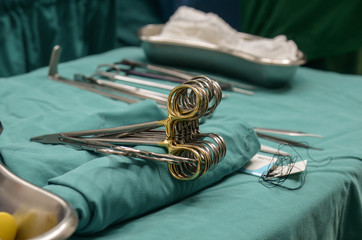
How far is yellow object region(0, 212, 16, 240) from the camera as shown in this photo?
1.50ft

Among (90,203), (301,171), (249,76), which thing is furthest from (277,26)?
(90,203)

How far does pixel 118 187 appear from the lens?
1.78 feet

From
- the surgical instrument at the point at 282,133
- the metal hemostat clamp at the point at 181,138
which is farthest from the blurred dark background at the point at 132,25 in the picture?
the metal hemostat clamp at the point at 181,138

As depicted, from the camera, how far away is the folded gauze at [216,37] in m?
1.33

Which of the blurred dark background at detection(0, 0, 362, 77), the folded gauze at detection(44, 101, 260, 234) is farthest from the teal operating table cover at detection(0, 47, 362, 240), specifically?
the blurred dark background at detection(0, 0, 362, 77)

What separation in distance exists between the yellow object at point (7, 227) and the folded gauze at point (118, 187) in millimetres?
58

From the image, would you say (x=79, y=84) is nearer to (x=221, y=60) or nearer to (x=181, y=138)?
(x=221, y=60)

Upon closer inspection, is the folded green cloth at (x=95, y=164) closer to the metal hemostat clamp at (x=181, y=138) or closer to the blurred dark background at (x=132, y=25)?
the metal hemostat clamp at (x=181, y=138)

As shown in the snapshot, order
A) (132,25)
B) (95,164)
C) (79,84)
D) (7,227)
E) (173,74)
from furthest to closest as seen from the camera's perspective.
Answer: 1. (132,25)
2. (173,74)
3. (79,84)
4. (95,164)
5. (7,227)

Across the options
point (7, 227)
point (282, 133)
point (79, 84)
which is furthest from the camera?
point (79, 84)

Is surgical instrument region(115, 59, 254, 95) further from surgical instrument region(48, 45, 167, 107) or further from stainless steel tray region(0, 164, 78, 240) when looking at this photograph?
stainless steel tray region(0, 164, 78, 240)

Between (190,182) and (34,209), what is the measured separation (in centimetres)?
22

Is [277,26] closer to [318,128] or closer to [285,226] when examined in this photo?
[318,128]

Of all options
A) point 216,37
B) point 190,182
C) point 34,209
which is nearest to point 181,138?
point 190,182
